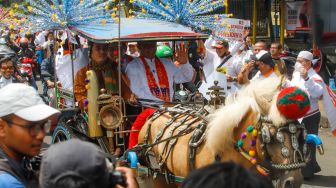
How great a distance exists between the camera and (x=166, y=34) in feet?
20.0

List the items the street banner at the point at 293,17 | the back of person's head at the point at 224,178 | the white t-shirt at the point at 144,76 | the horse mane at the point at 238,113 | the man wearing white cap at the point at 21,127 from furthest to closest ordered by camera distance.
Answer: the street banner at the point at 293,17, the white t-shirt at the point at 144,76, the horse mane at the point at 238,113, the man wearing white cap at the point at 21,127, the back of person's head at the point at 224,178

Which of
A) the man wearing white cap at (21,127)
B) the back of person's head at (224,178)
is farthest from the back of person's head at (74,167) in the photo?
the man wearing white cap at (21,127)

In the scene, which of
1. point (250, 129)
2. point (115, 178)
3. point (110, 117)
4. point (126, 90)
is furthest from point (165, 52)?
point (115, 178)

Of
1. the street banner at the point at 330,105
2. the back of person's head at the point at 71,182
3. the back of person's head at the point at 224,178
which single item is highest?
the back of person's head at the point at 224,178

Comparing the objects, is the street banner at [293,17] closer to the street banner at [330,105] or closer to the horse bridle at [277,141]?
the street banner at [330,105]

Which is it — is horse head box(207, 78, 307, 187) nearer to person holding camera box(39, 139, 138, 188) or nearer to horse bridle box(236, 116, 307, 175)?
horse bridle box(236, 116, 307, 175)

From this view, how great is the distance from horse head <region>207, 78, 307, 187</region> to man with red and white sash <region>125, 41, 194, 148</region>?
71.9 inches

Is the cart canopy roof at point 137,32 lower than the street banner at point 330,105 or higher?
higher

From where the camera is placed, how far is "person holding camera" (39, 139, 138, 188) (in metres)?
1.79

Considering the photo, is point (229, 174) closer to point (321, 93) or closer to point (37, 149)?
point (37, 149)

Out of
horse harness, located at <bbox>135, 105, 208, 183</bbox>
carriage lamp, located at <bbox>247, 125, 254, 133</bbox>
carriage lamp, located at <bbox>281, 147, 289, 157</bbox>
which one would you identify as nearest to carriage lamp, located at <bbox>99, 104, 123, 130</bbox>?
horse harness, located at <bbox>135, 105, 208, 183</bbox>

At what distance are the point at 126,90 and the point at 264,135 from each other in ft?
7.88

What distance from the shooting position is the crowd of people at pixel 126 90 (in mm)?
1809

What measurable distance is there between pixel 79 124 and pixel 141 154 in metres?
1.39
